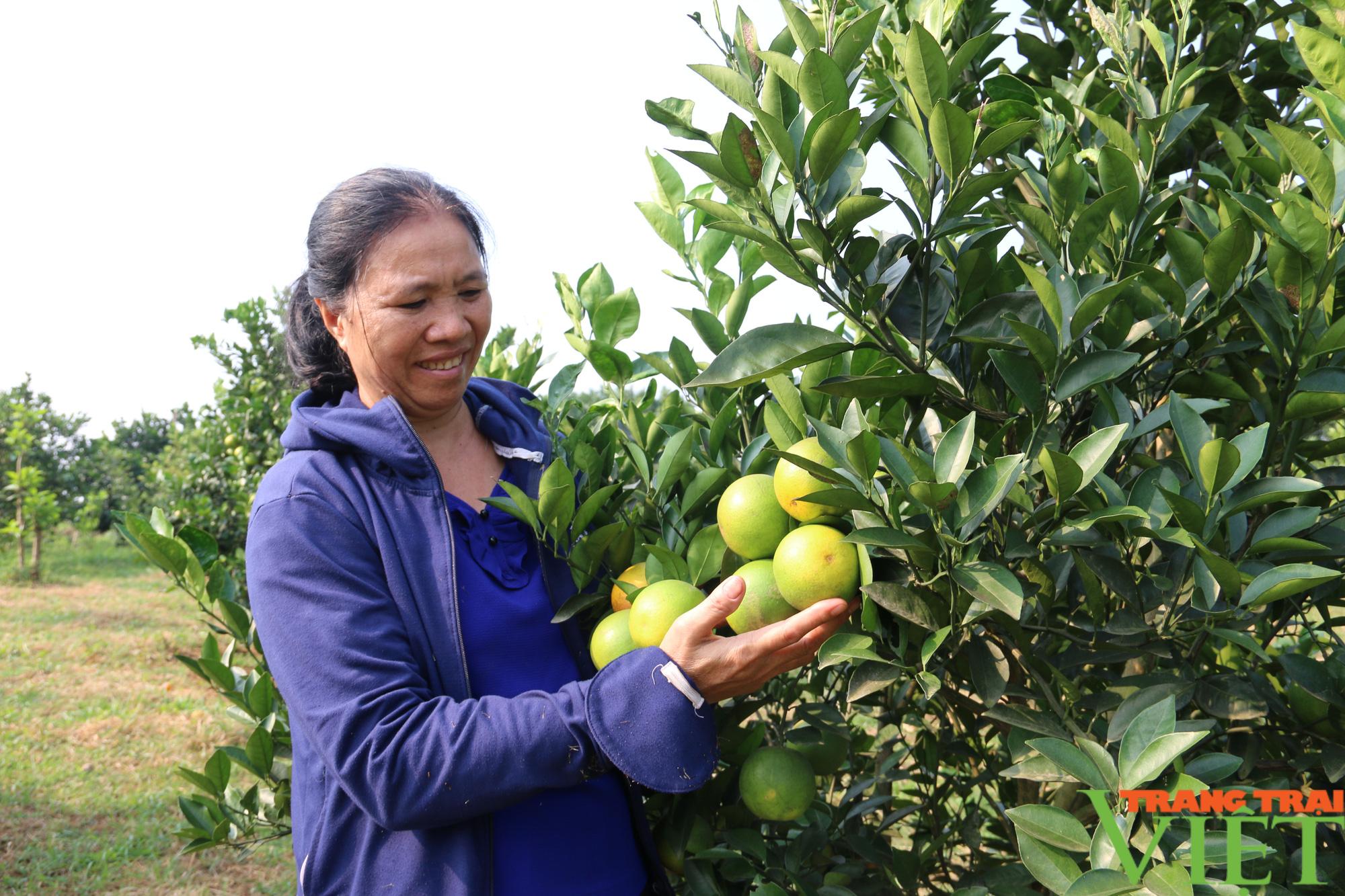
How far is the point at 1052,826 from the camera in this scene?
103cm

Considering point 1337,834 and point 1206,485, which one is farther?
point 1337,834

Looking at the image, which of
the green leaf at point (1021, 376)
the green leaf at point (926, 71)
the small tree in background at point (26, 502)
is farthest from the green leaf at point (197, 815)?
the small tree in background at point (26, 502)

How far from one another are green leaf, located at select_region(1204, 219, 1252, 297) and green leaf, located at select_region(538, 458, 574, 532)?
829 millimetres

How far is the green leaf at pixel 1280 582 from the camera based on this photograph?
0.98m

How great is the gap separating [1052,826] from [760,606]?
400 millimetres

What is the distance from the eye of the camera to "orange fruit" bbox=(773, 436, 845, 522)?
1.17 meters

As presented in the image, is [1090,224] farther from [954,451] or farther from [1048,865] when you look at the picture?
[1048,865]

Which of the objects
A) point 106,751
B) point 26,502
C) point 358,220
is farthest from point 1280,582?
point 26,502

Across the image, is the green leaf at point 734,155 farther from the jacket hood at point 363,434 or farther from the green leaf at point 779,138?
the jacket hood at point 363,434

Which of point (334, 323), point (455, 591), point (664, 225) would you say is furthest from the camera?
point (664, 225)

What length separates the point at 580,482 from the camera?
156cm

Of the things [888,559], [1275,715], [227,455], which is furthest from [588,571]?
[227,455]

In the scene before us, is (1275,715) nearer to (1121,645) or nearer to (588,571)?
(1121,645)

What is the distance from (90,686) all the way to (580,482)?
626 centimetres
